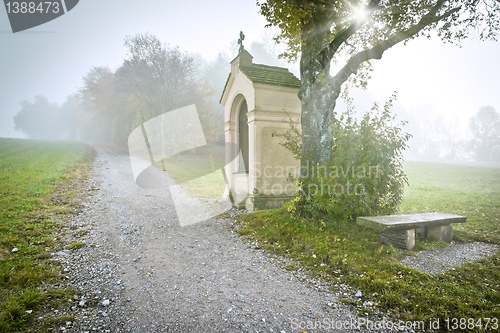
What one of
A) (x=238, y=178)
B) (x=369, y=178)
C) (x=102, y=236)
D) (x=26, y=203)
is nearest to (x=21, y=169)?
(x=26, y=203)

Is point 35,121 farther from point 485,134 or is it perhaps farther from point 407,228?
point 485,134

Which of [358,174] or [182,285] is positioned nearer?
[182,285]

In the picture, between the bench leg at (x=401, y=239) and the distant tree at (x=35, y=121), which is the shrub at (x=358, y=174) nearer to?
the bench leg at (x=401, y=239)

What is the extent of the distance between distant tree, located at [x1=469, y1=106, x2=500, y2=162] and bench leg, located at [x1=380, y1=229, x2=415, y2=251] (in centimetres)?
4571

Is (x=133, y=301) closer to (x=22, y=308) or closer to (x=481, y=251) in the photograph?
(x=22, y=308)

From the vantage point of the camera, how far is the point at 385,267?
375cm

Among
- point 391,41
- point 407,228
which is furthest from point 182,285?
point 391,41

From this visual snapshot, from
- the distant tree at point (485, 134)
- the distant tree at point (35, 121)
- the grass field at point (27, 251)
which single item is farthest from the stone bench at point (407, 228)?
the distant tree at point (35, 121)

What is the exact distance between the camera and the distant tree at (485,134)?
120 ft

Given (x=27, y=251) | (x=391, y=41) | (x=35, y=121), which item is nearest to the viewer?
(x=27, y=251)

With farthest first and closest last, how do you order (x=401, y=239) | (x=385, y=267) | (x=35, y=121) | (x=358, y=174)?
(x=35, y=121), (x=358, y=174), (x=401, y=239), (x=385, y=267)

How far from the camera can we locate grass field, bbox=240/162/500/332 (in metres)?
2.85

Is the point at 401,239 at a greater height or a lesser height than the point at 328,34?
lesser

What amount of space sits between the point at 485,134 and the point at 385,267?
4924 cm
